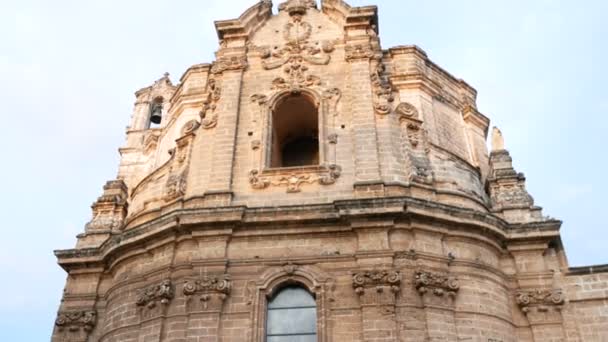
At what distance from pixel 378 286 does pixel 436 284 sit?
113 centimetres

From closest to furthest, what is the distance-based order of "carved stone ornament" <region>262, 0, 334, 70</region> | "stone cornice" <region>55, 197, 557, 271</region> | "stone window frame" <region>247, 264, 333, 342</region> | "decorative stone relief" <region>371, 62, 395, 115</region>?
"stone window frame" <region>247, 264, 333, 342</region> < "stone cornice" <region>55, 197, 557, 271</region> < "decorative stone relief" <region>371, 62, 395, 115</region> < "carved stone ornament" <region>262, 0, 334, 70</region>

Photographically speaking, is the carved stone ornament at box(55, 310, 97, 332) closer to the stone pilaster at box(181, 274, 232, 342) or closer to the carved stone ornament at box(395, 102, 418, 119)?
the stone pilaster at box(181, 274, 232, 342)

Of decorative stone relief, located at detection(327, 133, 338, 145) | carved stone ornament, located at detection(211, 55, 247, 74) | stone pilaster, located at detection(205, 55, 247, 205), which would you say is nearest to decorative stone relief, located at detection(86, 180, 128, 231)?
stone pilaster, located at detection(205, 55, 247, 205)

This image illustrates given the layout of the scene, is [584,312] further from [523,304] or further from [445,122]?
[445,122]

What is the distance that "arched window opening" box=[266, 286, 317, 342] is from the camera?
38.0 feet

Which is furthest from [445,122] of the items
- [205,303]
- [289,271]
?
[205,303]

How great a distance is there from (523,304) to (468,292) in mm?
1257

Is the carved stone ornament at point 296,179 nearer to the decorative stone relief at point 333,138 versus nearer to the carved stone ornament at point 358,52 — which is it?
the decorative stone relief at point 333,138

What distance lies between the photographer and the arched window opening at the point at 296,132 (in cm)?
1547

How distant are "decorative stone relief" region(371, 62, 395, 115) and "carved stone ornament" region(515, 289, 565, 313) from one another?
16.5 feet

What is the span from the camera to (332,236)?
40.5 feet

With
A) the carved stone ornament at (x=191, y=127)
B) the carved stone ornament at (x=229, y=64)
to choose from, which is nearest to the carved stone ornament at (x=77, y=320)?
the carved stone ornament at (x=191, y=127)

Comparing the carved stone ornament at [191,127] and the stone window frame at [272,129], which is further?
the carved stone ornament at [191,127]

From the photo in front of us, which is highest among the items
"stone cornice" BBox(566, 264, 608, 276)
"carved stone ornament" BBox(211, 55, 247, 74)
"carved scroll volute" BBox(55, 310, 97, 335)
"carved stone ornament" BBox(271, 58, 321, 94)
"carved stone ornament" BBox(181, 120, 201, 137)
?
"carved stone ornament" BBox(211, 55, 247, 74)
